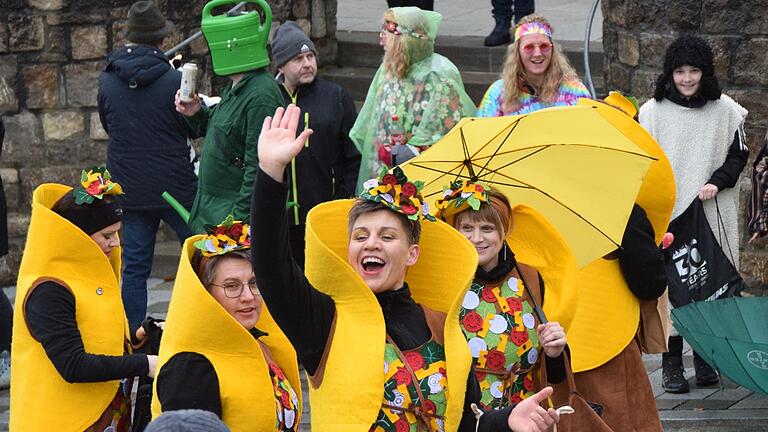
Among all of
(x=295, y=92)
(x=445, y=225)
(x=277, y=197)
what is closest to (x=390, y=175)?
(x=445, y=225)

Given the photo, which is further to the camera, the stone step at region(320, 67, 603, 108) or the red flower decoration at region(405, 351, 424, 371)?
the stone step at region(320, 67, 603, 108)

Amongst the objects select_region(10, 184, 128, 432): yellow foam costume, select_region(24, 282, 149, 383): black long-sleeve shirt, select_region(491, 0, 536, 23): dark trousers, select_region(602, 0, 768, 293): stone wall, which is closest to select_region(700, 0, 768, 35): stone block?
select_region(602, 0, 768, 293): stone wall

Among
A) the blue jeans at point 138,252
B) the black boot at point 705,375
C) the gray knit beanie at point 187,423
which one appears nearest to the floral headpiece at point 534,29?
the black boot at point 705,375

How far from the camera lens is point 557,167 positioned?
562 centimetres

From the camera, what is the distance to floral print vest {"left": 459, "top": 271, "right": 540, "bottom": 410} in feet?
16.2

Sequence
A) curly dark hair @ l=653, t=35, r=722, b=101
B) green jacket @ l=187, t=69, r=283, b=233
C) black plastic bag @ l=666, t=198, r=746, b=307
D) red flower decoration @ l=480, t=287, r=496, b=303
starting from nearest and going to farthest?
red flower decoration @ l=480, t=287, r=496, b=303 → green jacket @ l=187, t=69, r=283, b=233 → curly dark hair @ l=653, t=35, r=722, b=101 → black plastic bag @ l=666, t=198, r=746, b=307

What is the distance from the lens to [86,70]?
10297mm

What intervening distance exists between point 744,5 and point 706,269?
6.97 ft

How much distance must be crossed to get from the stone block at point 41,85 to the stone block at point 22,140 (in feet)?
0.35

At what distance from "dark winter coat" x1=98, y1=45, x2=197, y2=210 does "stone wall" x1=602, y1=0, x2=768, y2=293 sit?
116 inches

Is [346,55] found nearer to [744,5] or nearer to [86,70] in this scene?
[86,70]

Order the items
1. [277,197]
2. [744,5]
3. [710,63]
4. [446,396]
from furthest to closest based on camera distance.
→ [744,5], [710,63], [446,396], [277,197]

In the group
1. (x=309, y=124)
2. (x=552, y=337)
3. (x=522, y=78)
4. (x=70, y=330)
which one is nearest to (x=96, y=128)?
(x=309, y=124)

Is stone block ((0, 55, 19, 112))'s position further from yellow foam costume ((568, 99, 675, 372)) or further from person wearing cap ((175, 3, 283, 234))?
yellow foam costume ((568, 99, 675, 372))
